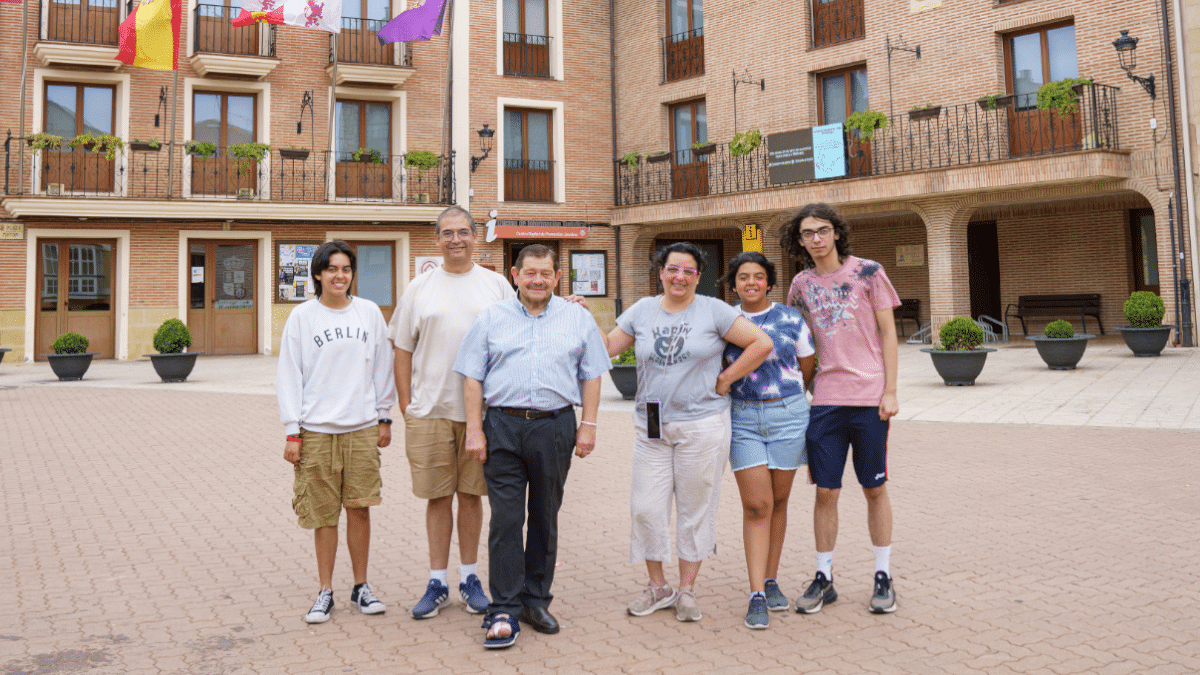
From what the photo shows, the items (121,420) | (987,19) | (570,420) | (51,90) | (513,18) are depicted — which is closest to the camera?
(570,420)

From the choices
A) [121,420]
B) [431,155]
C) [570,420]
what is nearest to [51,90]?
[431,155]

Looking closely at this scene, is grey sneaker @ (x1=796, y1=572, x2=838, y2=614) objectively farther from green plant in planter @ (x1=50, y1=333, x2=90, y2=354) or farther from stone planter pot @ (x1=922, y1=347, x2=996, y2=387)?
green plant in planter @ (x1=50, y1=333, x2=90, y2=354)

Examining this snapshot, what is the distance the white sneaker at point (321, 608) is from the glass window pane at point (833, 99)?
2012 centimetres

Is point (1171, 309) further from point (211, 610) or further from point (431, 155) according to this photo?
point (211, 610)

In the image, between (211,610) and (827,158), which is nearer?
(211,610)

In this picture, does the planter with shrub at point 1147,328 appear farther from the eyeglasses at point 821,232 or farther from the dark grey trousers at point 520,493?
the dark grey trousers at point 520,493

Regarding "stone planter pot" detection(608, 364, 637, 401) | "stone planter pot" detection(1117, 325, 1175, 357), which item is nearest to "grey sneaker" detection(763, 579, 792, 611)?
"stone planter pot" detection(608, 364, 637, 401)

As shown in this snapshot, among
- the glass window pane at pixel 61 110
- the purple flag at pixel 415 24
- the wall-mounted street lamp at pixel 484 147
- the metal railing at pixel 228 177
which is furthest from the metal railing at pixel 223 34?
the wall-mounted street lamp at pixel 484 147

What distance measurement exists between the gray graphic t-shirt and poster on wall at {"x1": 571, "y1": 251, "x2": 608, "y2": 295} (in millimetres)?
20882

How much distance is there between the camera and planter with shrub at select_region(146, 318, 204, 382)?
16719mm

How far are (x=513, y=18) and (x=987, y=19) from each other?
39.2ft

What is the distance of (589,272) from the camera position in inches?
1005

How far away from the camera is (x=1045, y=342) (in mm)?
14656

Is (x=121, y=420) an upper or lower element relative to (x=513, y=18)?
lower
